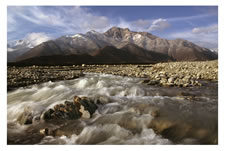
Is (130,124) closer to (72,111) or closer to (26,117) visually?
(72,111)

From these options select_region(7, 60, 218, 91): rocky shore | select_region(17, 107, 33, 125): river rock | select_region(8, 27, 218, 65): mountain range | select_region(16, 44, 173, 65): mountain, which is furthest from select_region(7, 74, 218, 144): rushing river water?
select_region(8, 27, 218, 65): mountain range

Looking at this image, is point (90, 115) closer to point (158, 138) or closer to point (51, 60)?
point (158, 138)

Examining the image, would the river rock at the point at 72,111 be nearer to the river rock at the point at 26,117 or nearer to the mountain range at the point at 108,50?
the river rock at the point at 26,117

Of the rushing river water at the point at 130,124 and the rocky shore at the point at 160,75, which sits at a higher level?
the rocky shore at the point at 160,75

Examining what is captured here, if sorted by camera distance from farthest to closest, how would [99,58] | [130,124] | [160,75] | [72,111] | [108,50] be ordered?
Answer: 1. [108,50]
2. [99,58]
3. [160,75]
4. [72,111]
5. [130,124]

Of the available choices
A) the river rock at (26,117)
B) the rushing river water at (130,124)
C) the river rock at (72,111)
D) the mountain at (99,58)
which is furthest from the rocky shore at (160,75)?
the mountain at (99,58)

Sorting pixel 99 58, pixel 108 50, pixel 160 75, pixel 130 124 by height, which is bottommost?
pixel 130 124

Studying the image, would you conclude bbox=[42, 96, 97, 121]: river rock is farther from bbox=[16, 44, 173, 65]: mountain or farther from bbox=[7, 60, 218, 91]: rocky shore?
bbox=[16, 44, 173, 65]: mountain

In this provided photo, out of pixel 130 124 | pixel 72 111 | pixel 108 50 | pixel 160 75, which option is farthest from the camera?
pixel 108 50

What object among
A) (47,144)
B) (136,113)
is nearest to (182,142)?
(136,113)

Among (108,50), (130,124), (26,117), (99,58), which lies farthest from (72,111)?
(108,50)
